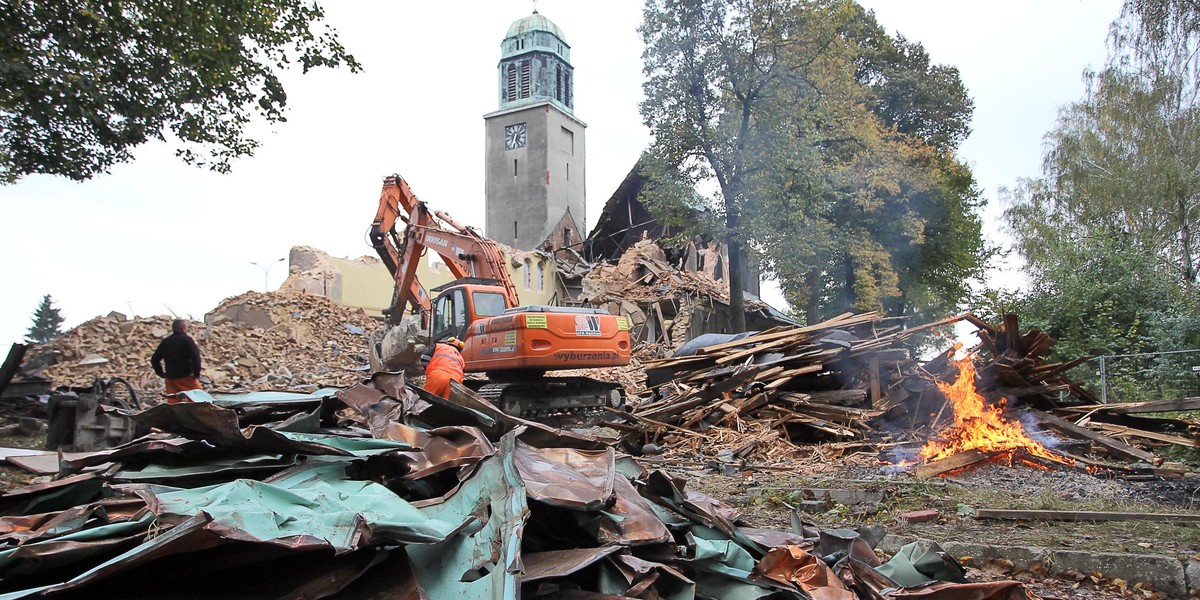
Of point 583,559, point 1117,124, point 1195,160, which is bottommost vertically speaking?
point 583,559

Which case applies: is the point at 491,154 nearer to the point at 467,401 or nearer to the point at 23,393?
the point at 23,393

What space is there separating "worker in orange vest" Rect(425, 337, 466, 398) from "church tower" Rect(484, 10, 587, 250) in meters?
34.7

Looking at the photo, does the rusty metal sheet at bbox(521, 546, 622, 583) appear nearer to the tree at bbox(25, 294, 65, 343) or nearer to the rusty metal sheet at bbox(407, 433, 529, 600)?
the rusty metal sheet at bbox(407, 433, 529, 600)

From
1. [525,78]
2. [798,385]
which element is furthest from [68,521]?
[525,78]

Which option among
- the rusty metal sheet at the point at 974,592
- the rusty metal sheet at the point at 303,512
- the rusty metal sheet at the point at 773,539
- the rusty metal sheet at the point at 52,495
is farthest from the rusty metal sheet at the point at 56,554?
the rusty metal sheet at the point at 974,592

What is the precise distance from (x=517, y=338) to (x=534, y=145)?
35962 mm

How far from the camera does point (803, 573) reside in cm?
361

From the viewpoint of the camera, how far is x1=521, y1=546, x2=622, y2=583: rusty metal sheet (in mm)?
2842

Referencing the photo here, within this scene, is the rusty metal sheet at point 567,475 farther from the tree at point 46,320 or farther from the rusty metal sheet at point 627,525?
the tree at point 46,320

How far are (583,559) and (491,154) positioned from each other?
4773 cm

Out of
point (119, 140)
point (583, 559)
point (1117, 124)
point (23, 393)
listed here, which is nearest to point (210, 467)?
point (583, 559)

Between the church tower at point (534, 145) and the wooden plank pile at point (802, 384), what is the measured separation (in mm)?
31951

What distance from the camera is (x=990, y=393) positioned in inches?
365

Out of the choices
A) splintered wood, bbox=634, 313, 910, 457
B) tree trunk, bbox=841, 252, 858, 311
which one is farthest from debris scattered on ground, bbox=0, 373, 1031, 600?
tree trunk, bbox=841, 252, 858, 311
